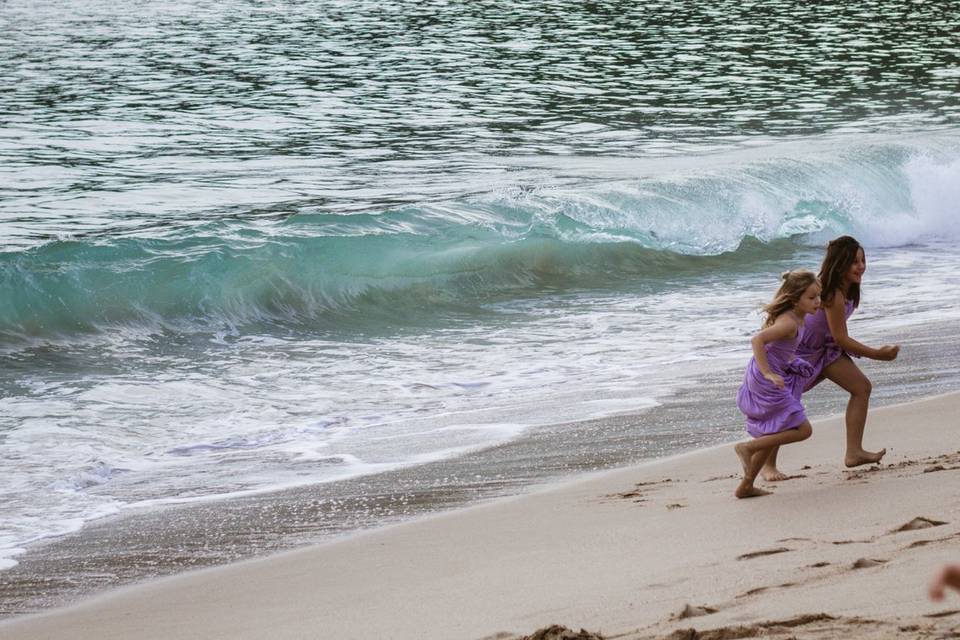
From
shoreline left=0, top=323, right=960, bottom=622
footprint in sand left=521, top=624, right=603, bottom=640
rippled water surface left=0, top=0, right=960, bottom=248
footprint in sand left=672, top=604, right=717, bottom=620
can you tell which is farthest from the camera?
rippled water surface left=0, top=0, right=960, bottom=248

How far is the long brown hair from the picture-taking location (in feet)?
19.4

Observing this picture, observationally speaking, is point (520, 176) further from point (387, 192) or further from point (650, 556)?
point (650, 556)

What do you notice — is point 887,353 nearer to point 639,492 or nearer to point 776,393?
point 776,393

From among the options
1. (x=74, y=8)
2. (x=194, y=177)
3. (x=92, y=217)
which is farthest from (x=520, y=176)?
(x=74, y=8)

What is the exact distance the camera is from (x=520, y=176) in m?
17.4

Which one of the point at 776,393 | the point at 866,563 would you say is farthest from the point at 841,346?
the point at 866,563

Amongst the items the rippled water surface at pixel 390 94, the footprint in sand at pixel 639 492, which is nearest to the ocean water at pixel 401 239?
the rippled water surface at pixel 390 94

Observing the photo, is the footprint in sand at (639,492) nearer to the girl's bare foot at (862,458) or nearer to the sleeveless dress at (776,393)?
the sleeveless dress at (776,393)

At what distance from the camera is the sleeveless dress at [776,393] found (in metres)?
5.73

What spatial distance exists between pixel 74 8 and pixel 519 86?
2066 cm

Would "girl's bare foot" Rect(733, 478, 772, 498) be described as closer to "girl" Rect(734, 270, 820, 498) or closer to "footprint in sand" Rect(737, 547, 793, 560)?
"girl" Rect(734, 270, 820, 498)

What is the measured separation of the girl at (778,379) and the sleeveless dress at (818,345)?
187 millimetres

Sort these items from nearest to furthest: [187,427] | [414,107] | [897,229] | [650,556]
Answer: [650,556]
[187,427]
[897,229]
[414,107]

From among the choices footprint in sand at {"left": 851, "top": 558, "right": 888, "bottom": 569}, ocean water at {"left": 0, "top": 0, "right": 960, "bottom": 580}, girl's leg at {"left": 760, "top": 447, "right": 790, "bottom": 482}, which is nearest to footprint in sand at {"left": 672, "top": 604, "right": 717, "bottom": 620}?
footprint in sand at {"left": 851, "top": 558, "right": 888, "bottom": 569}
